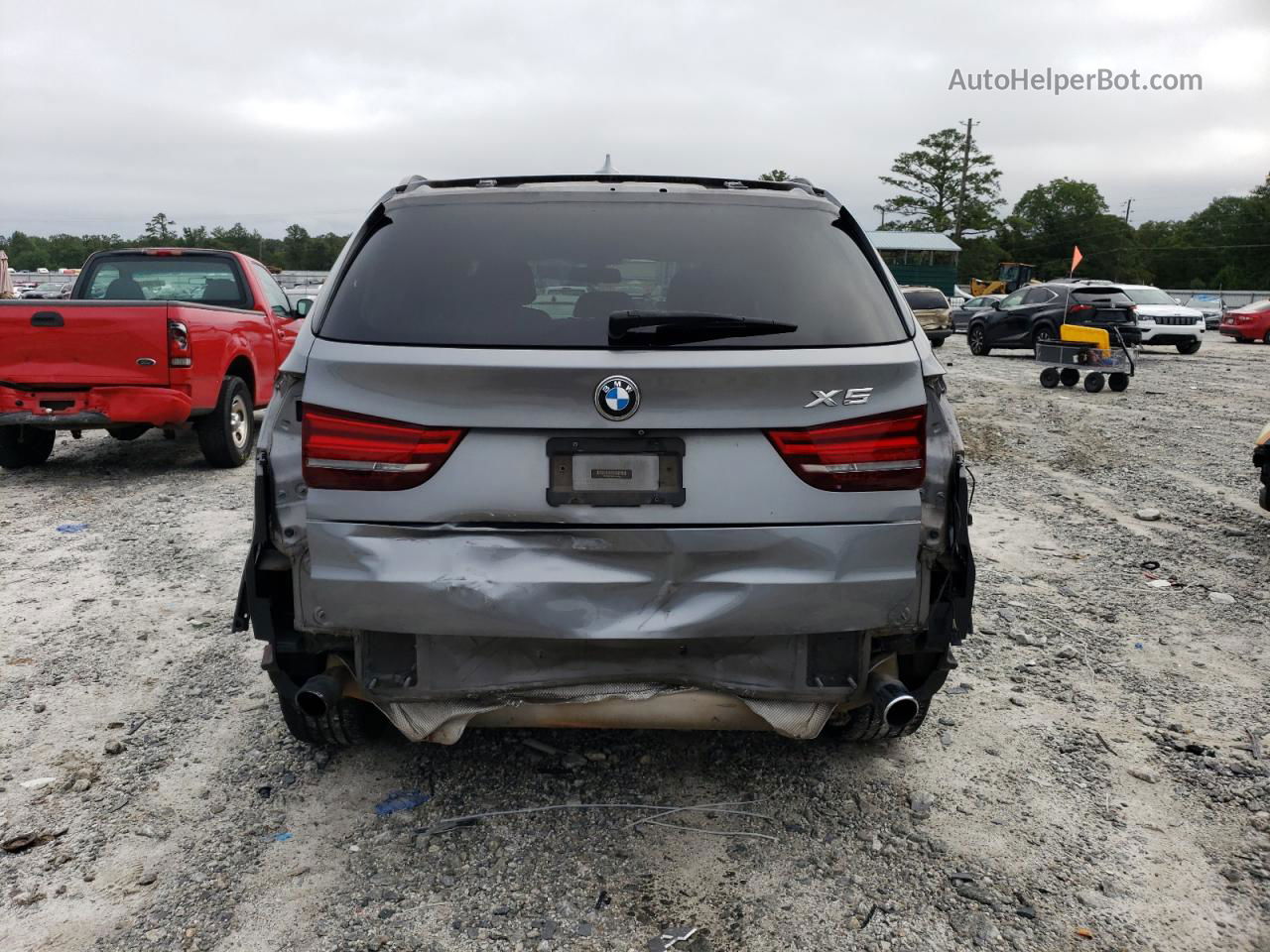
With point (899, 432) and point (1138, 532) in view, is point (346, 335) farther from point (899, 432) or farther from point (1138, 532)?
point (1138, 532)

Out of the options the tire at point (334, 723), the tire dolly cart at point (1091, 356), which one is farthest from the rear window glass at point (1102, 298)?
the tire at point (334, 723)

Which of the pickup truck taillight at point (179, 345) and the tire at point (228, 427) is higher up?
the pickup truck taillight at point (179, 345)

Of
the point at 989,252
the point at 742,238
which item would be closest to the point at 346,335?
the point at 742,238

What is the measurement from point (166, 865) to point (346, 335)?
160 cm

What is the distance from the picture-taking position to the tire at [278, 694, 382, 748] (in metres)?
3.16

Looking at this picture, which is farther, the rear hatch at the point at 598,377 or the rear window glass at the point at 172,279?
the rear window glass at the point at 172,279

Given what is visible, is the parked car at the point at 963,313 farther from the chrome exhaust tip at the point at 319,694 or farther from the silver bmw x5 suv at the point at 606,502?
the chrome exhaust tip at the point at 319,694

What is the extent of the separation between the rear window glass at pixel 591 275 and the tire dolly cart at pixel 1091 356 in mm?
13890

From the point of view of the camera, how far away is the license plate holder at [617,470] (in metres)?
2.62

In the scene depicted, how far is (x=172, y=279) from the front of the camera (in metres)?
9.68

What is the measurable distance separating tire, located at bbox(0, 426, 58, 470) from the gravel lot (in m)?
4.10

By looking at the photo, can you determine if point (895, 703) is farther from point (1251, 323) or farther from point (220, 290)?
point (1251, 323)

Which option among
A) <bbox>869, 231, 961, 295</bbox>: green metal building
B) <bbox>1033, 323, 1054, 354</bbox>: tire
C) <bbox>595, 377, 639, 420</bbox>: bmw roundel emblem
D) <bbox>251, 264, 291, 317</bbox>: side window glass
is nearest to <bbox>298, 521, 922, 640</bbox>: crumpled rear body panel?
<bbox>595, 377, 639, 420</bbox>: bmw roundel emblem

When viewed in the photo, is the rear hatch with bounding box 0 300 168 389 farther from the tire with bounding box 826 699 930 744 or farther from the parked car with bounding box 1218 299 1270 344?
the parked car with bounding box 1218 299 1270 344
